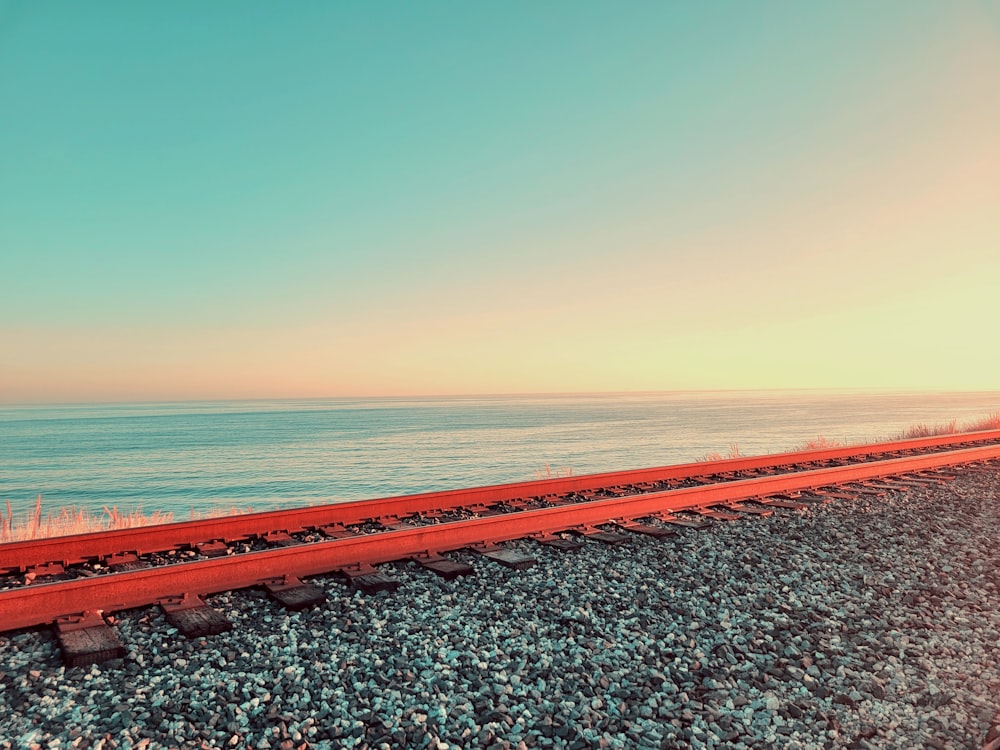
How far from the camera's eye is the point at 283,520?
7.90 metres

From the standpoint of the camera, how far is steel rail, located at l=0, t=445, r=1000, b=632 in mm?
4812

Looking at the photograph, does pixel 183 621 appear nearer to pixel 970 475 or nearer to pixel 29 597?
pixel 29 597

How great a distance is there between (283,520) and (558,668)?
183 inches

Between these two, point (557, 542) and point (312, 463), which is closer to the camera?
point (557, 542)

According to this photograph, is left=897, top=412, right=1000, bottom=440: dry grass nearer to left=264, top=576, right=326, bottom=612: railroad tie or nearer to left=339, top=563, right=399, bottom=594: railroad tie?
left=339, top=563, right=399, bottom=594: railroad tie

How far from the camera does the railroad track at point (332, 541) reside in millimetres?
4879

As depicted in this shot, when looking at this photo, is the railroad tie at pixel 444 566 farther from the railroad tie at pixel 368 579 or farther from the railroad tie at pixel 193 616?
the railroad tie at pixel 193 616

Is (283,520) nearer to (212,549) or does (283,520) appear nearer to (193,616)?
(212,549)

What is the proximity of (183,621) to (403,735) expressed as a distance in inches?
85.0

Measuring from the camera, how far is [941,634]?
204 inches

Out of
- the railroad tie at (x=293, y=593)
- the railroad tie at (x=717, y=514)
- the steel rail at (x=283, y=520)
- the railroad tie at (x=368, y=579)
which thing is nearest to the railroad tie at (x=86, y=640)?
the railroad tie at (x=293, y=593)

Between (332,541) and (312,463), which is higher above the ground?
(332,541)

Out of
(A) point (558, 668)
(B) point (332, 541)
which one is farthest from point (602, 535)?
(A) point (558, 668)

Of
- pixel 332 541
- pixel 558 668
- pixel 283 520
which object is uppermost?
pixel 332 541
